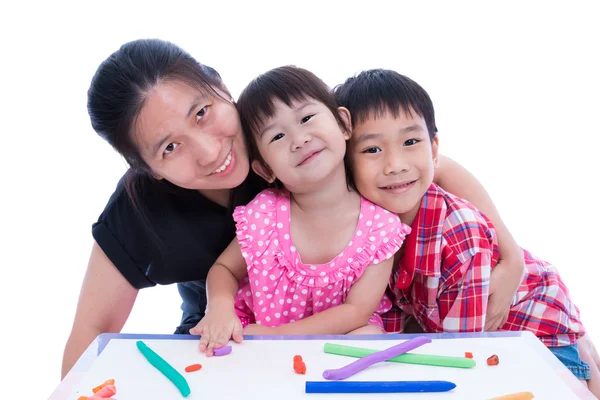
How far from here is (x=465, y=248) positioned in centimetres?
106

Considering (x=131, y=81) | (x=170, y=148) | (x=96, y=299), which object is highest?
(x=131, y=81)

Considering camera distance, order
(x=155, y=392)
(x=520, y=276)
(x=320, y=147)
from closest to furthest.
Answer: (x=155, y=392) → (x=320, y=147) → (x=520, y=276)

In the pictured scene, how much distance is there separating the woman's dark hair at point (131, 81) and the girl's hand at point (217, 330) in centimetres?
33

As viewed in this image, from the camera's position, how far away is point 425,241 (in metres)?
1.08

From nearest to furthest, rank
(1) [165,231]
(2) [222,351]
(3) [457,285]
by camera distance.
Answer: (2) [222,351]
(3) [457,285]
(1) [165,231]

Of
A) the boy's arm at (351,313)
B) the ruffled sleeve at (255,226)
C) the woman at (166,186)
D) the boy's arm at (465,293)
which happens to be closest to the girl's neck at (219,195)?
the woman at (166,186)

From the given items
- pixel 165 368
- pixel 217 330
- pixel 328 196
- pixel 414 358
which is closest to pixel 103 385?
pixel 165 368

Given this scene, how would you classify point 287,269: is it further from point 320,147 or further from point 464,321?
point 464,321

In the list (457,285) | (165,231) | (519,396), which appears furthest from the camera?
(165,231)

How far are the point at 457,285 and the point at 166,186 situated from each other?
61 cm

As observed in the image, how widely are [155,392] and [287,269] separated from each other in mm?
386

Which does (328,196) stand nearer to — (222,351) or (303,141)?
(303,141)

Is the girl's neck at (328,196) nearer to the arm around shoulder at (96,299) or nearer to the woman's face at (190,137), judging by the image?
the woman's face at (190,137)

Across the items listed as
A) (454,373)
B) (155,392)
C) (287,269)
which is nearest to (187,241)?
(287,269)
